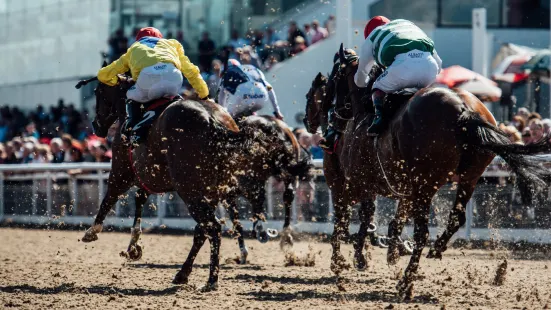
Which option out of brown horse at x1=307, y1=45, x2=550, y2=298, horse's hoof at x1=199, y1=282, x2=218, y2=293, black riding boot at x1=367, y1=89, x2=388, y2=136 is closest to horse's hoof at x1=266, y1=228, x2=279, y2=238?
horse's hoof at x1=199, y1=282, x2=218, y2=293

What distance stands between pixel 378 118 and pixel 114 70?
2487mm

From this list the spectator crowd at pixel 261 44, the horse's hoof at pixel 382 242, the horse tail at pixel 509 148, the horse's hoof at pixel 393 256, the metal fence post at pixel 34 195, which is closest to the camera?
the horse tail at pixel 509 148

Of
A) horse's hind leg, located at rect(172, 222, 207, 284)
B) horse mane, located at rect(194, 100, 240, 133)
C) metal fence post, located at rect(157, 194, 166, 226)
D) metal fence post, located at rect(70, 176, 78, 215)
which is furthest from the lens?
metal fence post, located at rect(70, 176, 78, 215)

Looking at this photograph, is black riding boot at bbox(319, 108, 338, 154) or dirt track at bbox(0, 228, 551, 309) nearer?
dirt track at bbox(0, 228, 551, 309)

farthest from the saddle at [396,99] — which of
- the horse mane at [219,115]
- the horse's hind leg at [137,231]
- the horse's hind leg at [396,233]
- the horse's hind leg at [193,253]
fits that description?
the horse's hind leg at [137,231]

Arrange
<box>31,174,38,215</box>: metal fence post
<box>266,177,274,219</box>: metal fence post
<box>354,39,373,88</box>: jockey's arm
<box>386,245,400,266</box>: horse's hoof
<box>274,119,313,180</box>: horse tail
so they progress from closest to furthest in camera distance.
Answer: <box>354,39,373,88</box>: jockey's arm < <box>386,245,400,266</box>: horse's hoof < <box>274,119,313,180</box>: horse tail < <box>266,177,274,219</box>: metal fence post < <box>31,174,38,215</box>: metal fence post

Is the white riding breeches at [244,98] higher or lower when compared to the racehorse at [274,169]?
higher

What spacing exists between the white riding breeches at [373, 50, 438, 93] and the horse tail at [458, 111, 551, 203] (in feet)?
2.26

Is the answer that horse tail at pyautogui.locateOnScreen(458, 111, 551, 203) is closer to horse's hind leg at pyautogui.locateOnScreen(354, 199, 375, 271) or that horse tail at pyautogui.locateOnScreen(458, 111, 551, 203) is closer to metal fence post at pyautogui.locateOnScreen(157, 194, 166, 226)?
horse's hind leg at pyautogui.locateOnScreen(354, 199, 375, 271)

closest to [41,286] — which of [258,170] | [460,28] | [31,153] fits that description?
[258,170]

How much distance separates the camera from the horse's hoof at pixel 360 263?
347 inches

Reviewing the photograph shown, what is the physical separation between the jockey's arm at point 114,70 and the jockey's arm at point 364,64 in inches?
77.0

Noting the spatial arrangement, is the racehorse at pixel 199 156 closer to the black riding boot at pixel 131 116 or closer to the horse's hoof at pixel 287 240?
the black riding boot at pixel 131 116

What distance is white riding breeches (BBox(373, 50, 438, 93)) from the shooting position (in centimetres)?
722
